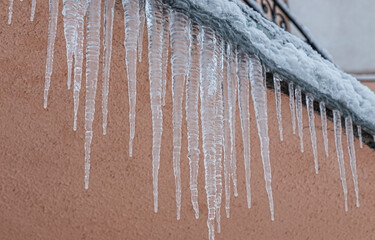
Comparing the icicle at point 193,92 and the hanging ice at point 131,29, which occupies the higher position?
the hanging ice at point 131,29

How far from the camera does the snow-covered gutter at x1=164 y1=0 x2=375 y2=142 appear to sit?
1.08m

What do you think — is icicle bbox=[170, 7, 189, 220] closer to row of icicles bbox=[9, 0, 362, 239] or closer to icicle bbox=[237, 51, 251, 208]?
row of icicles bbox=[9, 0, 362, 239]

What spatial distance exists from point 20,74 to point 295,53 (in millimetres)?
1193

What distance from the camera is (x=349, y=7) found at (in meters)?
5.79

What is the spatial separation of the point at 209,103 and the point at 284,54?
0.97ft

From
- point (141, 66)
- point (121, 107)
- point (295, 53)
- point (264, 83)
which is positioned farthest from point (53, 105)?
point (295, 53)


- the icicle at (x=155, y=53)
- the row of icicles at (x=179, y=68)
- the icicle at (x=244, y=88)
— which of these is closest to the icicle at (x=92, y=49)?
the row of icicles at (x=179, y=68)

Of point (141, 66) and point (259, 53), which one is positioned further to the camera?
point (141, 66)

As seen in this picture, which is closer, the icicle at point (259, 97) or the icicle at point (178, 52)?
the icicle at point (178, 52)

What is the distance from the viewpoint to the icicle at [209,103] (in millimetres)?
1163

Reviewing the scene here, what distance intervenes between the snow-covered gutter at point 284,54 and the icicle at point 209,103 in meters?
0.06

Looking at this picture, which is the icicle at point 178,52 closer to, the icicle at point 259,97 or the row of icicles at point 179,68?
the row of icicles at point 179,68

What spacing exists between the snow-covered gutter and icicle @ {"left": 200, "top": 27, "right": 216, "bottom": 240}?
0.18 feet

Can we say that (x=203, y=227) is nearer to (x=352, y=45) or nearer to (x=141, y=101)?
(x=141, y=101)
